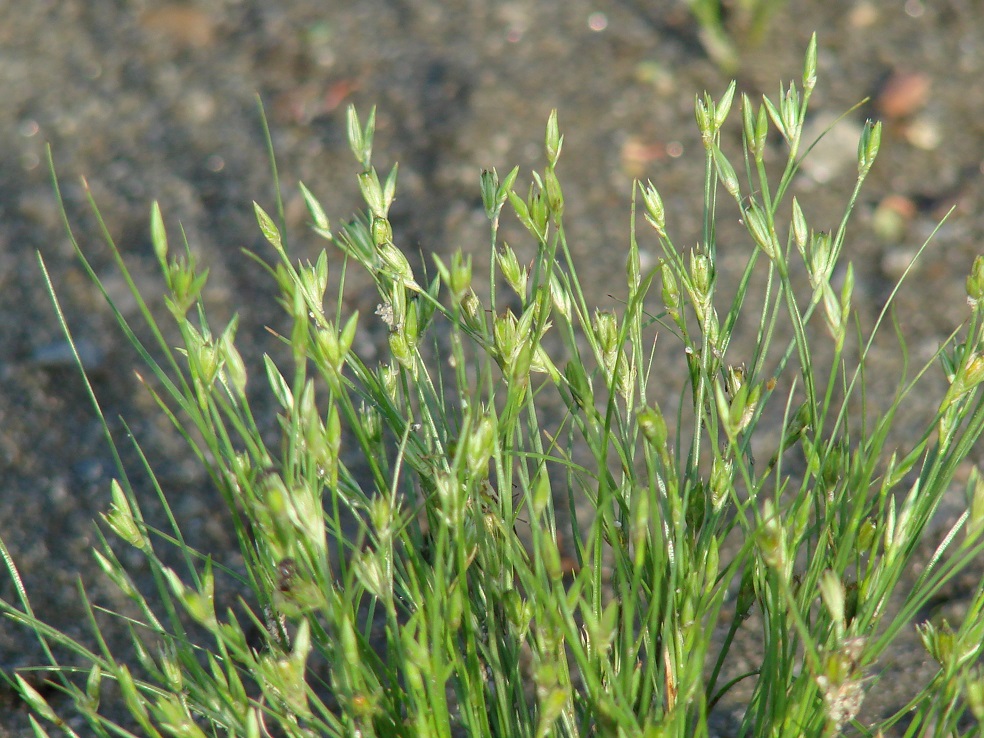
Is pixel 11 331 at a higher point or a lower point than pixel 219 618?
higher

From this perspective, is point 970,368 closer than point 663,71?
Yes

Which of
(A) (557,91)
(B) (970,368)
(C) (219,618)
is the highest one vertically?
(B) (970,368)

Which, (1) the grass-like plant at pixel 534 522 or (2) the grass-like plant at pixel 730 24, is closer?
(1) the grass-like plant at pixel 534 522

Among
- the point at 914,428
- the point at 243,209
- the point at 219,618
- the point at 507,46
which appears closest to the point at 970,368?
the point at 914,428

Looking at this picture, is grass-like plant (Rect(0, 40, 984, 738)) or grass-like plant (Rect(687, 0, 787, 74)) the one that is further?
→ grass-like plant (Rect(687, 0, 787, 74))

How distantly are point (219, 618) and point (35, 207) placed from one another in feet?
3.68

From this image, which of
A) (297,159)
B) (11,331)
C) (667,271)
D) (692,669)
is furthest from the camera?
(297,159)

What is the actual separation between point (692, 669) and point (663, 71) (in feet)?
6.24

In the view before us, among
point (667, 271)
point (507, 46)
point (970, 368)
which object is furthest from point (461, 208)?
A: point (970, 368)

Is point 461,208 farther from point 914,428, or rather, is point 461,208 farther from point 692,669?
point 692,669

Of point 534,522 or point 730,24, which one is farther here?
point 730,24

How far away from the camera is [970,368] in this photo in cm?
79

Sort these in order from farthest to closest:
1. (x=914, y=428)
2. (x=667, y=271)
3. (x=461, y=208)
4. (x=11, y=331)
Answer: (x=461, y=208), (x=11, y=331), (x=914, y=428), (x=667, y=271)

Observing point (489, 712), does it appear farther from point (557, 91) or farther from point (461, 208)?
point (557, 91)
